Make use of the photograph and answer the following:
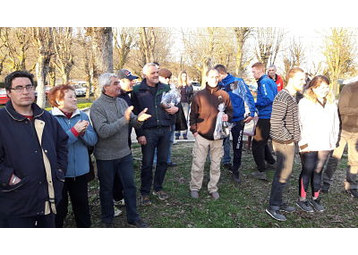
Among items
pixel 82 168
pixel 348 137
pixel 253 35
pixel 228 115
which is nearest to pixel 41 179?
pixel 82 168

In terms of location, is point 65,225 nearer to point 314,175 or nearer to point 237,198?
point 237,198

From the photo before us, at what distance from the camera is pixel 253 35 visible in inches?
879

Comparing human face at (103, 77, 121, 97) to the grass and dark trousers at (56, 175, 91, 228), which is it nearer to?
dark trousers at (56, 175, 91, 228)

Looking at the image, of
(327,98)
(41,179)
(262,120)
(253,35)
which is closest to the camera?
(41,179)

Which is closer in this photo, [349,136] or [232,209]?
[232,209]

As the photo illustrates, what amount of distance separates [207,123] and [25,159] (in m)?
2.45

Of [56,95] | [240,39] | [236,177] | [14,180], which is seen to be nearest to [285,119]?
[236,177]

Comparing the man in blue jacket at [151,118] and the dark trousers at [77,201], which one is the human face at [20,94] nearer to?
the dark trousers at [77,201]

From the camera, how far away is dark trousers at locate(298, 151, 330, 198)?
11.7ft

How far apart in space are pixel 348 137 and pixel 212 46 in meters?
22.2

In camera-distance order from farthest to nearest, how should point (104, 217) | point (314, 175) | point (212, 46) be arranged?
point (212, 46) < point (314, 175) < point (104, 217)

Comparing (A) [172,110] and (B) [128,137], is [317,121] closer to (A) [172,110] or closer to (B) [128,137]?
(A) [172,110]

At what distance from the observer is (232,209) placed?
147 inches

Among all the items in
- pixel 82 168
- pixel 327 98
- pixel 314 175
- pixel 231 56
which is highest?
pixel 231 56
